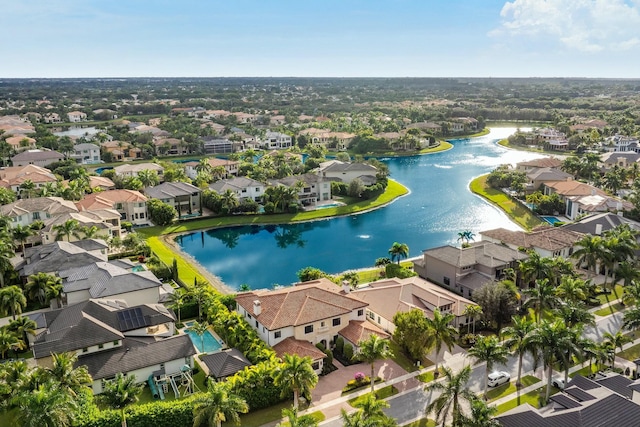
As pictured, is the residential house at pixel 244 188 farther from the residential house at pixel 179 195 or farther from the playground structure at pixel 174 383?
the playground structure at pixel 174 383

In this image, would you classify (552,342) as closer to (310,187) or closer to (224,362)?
(224,362)

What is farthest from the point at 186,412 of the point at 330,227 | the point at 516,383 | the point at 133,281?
the point at 330,227

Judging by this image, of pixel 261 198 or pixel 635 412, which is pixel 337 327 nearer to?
pixel 635 412

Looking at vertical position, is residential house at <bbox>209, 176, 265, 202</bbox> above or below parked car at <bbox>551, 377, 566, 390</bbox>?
above

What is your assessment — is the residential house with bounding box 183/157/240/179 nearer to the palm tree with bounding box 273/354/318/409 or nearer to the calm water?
the calm water

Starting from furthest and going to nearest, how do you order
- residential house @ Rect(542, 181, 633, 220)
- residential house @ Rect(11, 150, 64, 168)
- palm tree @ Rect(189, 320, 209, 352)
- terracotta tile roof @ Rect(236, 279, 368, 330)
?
residential house @ Rect(11, 150, 64, 168) < residential house @ Rect(542, 181, 633, 220) < palm tree @ Rect(189, 320, 209, 352) < terracotta tile roof @ Rect(236, 279, 368, 330)

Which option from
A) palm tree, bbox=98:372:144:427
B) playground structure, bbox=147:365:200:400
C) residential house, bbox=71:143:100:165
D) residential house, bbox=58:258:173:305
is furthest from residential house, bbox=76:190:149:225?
residential house, bbox=71:143:100:165
